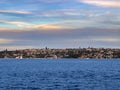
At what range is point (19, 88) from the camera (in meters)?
82.7

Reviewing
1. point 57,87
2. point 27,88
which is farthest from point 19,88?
point 57,87

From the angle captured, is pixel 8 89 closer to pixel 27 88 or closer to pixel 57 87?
pixel 27 88

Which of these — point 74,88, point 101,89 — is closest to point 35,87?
point 74,88

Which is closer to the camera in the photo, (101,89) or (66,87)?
(101,89)

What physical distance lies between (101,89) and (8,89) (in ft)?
53.3

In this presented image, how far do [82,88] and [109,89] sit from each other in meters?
5.84

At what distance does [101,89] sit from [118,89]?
2.99 m

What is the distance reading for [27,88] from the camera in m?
82.8

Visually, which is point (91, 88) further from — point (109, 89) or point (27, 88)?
point (27, 88)

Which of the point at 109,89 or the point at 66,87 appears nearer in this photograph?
the point at 109,89

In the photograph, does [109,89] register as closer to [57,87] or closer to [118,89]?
[118,89]

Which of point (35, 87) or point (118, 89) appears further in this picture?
point (35, 87)

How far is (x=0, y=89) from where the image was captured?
261 feet

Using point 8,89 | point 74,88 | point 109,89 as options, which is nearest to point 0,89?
point 8,89
